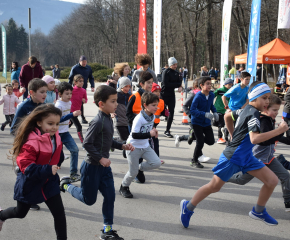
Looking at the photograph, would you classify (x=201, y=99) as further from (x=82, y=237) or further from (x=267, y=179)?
(x=82, y=237)

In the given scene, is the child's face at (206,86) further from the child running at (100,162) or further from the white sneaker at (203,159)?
the child running at (100,162)

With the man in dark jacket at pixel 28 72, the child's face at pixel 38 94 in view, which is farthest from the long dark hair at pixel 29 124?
the man in dark jacket at pixel 28 72

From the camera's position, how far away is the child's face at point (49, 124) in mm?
3029

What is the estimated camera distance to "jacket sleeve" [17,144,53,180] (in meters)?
2.76

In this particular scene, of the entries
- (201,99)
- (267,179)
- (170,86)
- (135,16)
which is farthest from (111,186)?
(135,16)

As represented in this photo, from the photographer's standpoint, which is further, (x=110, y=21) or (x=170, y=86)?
(x=110, y=21)

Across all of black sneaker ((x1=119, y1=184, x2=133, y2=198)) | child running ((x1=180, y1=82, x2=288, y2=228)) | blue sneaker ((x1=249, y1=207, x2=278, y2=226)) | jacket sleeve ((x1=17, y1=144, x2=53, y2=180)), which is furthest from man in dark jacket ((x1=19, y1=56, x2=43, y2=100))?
blue sneaker ((x1=249, y1=207, x2=278, y2=226))

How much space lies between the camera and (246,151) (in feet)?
11.9

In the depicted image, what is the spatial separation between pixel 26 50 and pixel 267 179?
367 ft

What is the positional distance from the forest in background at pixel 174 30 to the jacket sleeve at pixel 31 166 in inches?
1108

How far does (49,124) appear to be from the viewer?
304 centimetres

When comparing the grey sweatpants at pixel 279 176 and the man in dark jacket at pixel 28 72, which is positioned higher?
the man in dark jacket at pixel 28 72

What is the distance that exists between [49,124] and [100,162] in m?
0.67

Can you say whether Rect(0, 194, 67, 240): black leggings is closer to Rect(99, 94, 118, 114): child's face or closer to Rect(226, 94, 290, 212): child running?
Rect(99, 94, 118, 114): child's face
